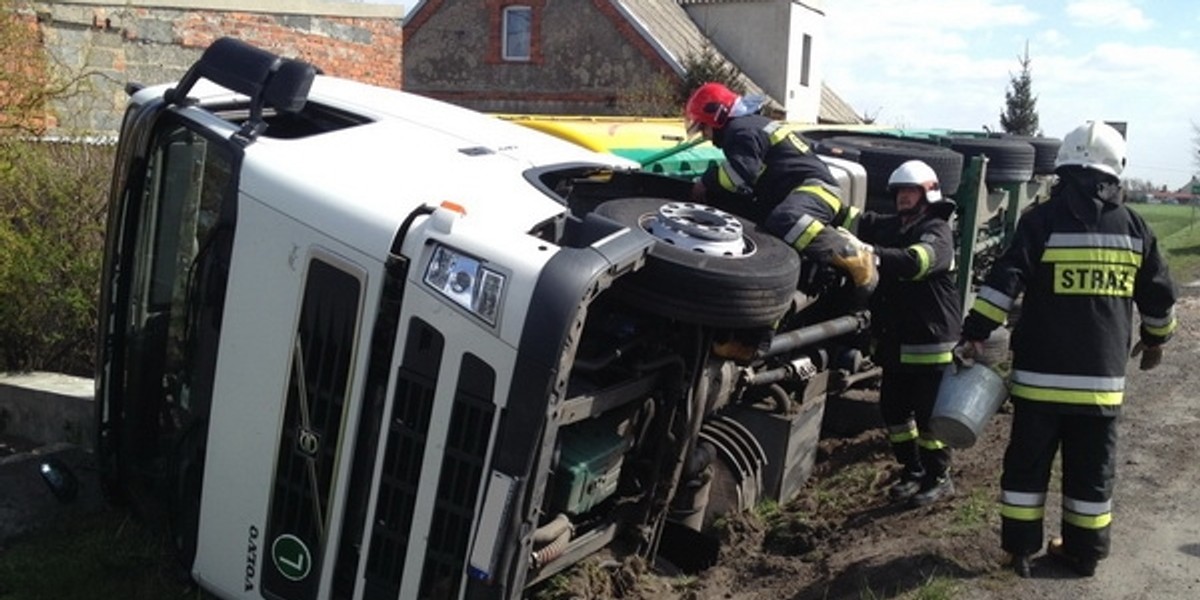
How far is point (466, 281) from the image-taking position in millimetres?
3301

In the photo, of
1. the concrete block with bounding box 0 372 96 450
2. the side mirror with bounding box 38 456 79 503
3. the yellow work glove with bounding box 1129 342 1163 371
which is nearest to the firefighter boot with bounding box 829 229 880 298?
the yellow work glove with bounding box 1129 342 1163 371

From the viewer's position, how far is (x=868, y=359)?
262 inches

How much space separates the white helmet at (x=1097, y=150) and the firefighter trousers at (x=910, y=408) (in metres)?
1.42

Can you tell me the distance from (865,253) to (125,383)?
3111 mm

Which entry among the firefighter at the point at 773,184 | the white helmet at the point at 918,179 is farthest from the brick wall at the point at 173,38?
the white helmet at the point at 918,179

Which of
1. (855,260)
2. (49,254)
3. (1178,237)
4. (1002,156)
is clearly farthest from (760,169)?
(1178,237)

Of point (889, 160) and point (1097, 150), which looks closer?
point (1097, 150)

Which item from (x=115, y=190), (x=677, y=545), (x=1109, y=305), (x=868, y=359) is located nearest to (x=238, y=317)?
(x=115, y=190)

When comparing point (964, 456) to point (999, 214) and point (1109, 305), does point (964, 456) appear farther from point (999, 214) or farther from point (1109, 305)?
point (999, 214)

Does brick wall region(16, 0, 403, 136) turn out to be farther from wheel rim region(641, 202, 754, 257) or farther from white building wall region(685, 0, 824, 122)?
white building wall region(685, 0, 824, 122)

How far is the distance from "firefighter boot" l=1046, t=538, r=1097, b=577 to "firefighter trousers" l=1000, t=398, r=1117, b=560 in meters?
0.02

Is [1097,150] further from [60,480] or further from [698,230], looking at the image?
[60,480]

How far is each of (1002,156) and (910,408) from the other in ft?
15.2

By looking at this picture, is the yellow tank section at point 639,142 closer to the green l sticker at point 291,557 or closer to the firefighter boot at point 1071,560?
the firefighter boot at point 1071,560
